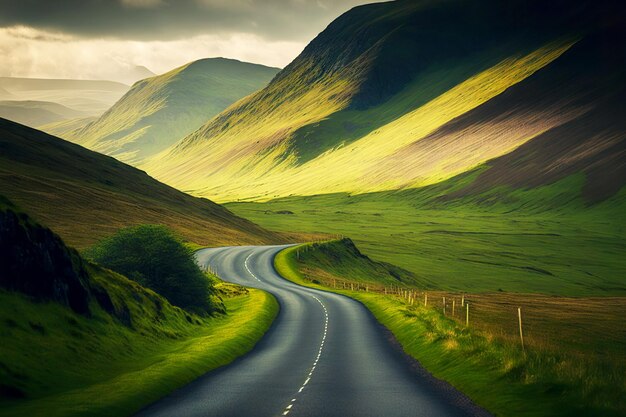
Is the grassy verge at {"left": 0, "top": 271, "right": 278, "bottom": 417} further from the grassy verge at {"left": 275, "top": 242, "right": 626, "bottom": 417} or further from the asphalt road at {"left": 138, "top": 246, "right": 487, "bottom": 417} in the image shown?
the grassy verge at {"left": 275, "top": 242, "right": 626, "bottom": 417}

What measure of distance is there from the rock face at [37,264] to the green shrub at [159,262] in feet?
62.1

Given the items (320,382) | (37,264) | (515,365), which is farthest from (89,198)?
(515,365)

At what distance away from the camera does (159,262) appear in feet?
183

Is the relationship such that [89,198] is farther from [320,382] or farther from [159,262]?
[320,382]

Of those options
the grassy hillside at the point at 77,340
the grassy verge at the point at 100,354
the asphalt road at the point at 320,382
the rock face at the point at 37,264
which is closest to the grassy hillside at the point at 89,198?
the asphalt road at the point at 320,382

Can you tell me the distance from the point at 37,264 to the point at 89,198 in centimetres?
12051

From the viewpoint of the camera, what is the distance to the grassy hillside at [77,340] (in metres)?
24.8

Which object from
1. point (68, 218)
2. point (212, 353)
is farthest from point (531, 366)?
point (68, 218)

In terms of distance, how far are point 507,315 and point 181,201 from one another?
119893 mm

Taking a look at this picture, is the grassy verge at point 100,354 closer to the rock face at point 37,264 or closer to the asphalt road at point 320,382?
the rock face at point 37,264

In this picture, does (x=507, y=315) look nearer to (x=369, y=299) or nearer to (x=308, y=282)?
(x=369, y=299)

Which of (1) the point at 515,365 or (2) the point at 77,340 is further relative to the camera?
(2) the point at 77,340

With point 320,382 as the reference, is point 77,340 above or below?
above

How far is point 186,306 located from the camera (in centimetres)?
5525
